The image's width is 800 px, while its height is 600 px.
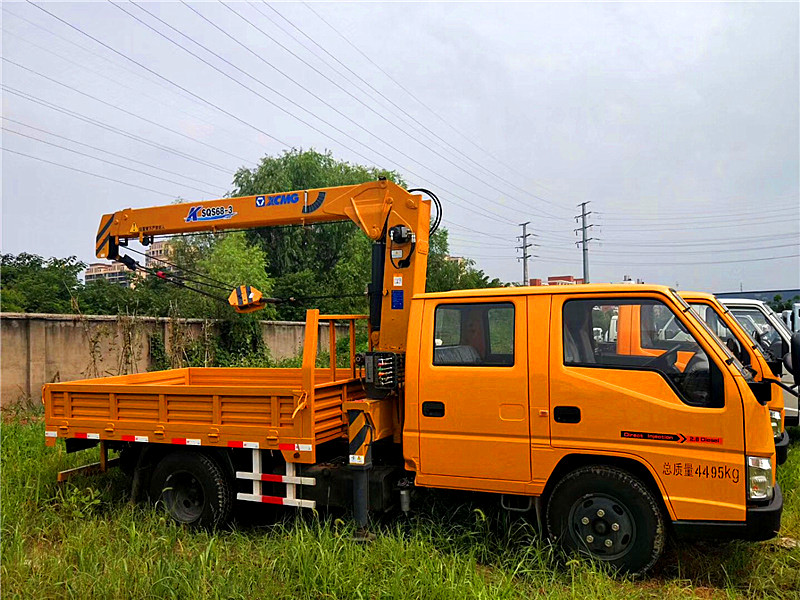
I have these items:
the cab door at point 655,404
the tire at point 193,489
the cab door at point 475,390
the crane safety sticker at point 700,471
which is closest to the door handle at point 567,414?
the cab door at point 655,404

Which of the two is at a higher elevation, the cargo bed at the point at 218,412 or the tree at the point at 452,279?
the tree at the point at 452,279

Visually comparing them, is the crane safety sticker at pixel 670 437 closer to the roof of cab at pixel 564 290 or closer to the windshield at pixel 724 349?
the windshield at pixel 724 349

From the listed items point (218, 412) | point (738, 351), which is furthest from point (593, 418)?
point (218, 412)

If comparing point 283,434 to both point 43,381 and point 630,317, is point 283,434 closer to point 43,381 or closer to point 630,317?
point 630,317

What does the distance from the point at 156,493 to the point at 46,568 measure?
154 cm

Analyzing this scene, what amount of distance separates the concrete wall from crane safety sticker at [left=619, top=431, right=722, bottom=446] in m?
11.4

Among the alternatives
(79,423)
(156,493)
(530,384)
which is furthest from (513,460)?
(79,423)

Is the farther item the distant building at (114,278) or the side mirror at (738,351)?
the distant building at (114,278)

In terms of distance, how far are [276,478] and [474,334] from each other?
2185 mm

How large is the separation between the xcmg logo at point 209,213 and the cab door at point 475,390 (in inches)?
113

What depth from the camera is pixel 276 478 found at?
566 cm

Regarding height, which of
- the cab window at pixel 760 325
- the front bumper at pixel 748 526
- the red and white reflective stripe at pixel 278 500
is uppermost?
the cab window at pixel 760 325

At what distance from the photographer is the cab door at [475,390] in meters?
4.92

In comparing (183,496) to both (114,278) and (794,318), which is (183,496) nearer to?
(794,318)
